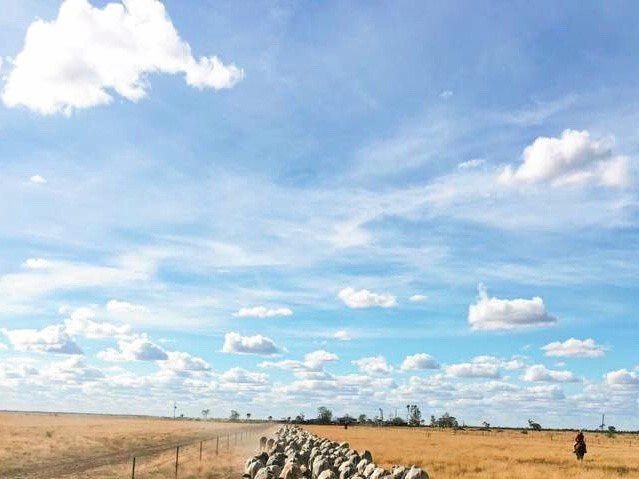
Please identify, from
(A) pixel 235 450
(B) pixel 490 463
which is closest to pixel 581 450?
(B) pixel 490 463

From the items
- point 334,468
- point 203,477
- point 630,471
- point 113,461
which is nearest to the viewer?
point 334,468

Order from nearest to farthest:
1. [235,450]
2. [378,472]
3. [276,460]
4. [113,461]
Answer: [378,472], [276,460], [113,461], [235,450]

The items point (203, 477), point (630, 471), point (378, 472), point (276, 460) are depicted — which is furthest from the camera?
point (630, 471)

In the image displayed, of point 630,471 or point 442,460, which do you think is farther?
point 442,460

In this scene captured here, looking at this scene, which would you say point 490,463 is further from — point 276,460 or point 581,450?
point 276,460

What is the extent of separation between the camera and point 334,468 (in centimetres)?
2344

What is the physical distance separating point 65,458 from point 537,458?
96.0ft

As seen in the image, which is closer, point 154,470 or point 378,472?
point 378,472

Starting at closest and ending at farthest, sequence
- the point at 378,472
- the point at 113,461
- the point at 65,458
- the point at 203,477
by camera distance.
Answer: the point at 378,472 → the point at 203,477 → the point at 113,461 → the point at 65,458

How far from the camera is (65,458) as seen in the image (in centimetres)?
4303

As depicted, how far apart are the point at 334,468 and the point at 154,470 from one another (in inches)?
509

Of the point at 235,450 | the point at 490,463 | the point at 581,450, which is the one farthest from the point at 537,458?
the point at 235,450

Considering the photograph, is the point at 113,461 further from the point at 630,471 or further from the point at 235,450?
the point at 630,471

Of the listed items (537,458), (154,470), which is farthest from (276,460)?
(537,458)
